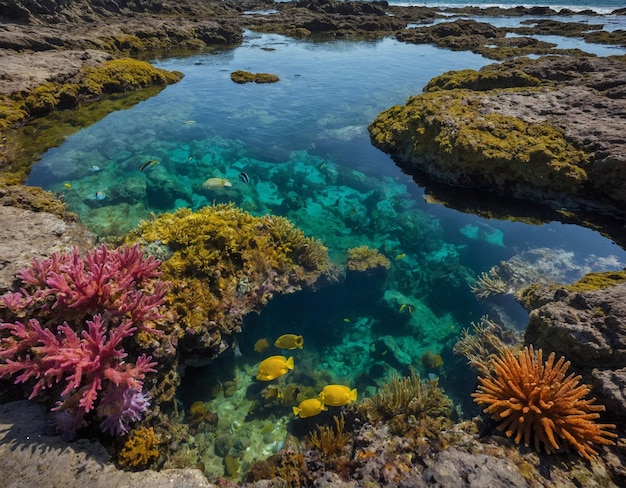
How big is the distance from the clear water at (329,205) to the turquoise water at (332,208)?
0.04 meters

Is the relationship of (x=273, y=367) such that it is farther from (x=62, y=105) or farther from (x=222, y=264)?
(x=62, y=105)

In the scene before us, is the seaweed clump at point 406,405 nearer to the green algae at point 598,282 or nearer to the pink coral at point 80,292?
the green algae at point 598,282

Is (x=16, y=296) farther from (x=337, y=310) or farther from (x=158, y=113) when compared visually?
(x=158, y=113)

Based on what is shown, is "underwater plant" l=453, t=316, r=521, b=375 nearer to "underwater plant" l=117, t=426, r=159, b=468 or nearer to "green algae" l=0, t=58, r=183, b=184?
"underwater plant" l=117, t=426, r=159, b=468

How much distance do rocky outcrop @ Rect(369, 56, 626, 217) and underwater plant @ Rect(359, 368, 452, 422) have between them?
7.22 meters

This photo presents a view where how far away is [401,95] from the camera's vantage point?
725 inches

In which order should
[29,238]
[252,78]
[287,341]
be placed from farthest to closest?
[252,78] → [287,341] → [29,238]

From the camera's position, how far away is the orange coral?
11.7 ft

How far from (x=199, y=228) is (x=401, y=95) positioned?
1597 cm

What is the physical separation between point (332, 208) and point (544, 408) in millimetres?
7457

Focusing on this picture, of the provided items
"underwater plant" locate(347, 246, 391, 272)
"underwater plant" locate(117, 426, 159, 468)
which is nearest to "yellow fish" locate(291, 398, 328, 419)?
"underwater plant" locate(117, 426, 159, 468)

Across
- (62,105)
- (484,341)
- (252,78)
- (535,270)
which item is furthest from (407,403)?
(252,78)

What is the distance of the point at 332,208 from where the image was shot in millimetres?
10273

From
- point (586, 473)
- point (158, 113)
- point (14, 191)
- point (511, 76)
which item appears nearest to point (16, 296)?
Answer: point (14, 191)
